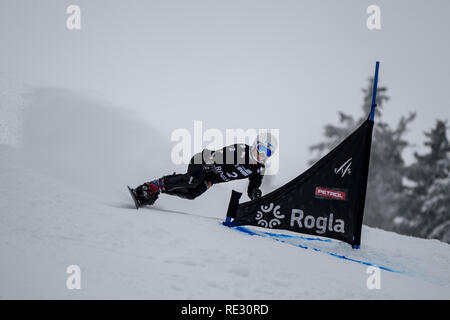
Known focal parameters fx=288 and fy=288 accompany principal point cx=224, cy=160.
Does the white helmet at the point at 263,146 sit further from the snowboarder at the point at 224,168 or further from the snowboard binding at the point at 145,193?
the snowboard binding at the point at 145,193

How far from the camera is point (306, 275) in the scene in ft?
9.36

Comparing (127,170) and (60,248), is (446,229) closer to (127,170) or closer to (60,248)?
(127,170)

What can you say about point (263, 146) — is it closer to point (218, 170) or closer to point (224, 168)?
point (224, 168)

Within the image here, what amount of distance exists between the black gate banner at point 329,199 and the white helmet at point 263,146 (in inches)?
31.0

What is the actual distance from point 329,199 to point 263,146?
1.36 metres

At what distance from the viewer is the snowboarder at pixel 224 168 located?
16.3ft

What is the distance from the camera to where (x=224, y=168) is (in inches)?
200

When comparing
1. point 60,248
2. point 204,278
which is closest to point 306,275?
point 204,278

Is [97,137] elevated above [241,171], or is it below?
above

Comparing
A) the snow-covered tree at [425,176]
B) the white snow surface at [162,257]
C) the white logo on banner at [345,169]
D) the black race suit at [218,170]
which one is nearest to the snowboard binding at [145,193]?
the black race suit at [218,170]

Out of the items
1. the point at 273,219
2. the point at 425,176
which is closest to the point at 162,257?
the point at 273,219

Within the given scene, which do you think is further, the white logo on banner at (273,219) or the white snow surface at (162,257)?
the white logo on banner at (273,219)

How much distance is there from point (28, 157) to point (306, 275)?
628 cm
